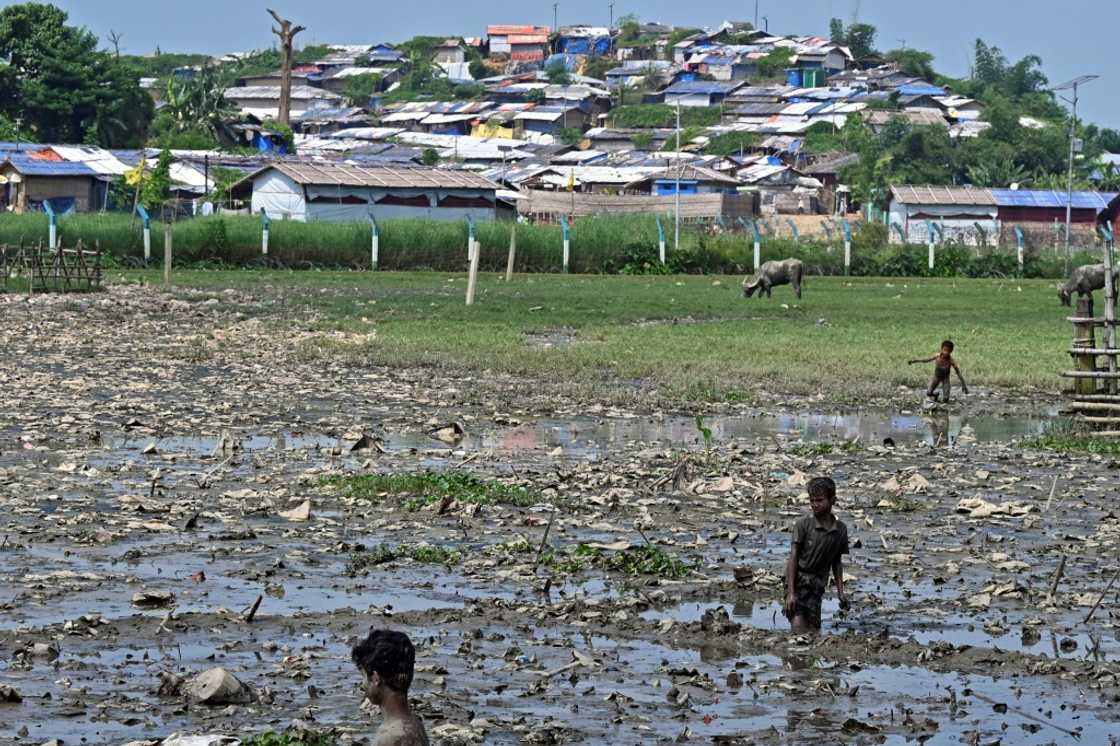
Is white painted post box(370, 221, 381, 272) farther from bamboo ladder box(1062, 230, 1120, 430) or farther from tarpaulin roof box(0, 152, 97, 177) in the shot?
bamboo ladder box(1062, 230, 1120, 430)

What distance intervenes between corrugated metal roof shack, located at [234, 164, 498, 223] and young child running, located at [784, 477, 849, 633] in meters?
65.4

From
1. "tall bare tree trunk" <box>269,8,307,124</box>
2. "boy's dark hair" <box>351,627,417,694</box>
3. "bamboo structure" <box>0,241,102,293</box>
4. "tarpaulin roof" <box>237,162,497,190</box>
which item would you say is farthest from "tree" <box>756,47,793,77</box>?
"boy's dark hair" <box>351,627,417,694</box>

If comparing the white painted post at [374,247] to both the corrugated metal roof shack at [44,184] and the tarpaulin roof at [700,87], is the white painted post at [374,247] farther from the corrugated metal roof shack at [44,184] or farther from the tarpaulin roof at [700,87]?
the tarpaulin roof at [700,87]

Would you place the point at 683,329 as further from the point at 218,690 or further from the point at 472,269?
the point at 218,690

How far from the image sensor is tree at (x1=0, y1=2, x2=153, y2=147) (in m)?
97.8

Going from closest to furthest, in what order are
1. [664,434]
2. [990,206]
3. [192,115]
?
1. [664,434]
2. [990,206]
3. [192,115]

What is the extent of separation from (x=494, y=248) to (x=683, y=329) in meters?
25.1

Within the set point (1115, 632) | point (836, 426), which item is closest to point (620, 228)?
point (836, 426)

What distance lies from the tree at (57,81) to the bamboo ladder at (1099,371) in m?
81.8

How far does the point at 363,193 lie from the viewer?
262 feet

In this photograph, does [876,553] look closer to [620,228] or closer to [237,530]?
[237,530]

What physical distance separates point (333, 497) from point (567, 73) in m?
186

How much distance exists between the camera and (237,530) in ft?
47.7

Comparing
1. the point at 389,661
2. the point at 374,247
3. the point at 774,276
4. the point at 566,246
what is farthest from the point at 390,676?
the point at 566,246
